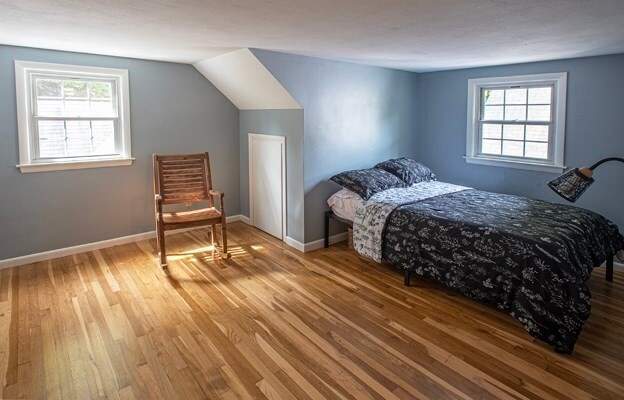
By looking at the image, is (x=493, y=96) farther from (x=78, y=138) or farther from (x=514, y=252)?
(x=78, y=138)

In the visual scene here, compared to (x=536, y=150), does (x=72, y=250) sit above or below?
below

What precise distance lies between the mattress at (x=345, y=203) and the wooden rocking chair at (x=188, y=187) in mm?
1168

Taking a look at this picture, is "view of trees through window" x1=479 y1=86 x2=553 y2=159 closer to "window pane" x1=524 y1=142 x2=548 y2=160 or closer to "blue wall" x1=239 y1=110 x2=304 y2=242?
"window pane" x1=524 y1=142 x2=548 y2=160

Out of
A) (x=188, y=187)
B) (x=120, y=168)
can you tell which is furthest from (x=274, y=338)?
(x=120, y=168)

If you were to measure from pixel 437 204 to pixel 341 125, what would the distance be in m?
1.44

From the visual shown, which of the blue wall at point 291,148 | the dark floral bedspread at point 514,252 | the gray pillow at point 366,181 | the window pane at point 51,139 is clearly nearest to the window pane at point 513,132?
the dark floral bedspread at point 514,252

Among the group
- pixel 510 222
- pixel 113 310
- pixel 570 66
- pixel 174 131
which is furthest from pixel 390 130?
pixel 113 310

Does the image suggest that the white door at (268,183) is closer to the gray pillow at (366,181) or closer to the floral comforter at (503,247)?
the gray pillow at (366,181)

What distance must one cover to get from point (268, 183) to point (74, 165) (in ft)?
6.62

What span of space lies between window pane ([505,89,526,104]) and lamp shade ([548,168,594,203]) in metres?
1.72

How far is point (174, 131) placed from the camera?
4.71 m

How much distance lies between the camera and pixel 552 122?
4.14 metres

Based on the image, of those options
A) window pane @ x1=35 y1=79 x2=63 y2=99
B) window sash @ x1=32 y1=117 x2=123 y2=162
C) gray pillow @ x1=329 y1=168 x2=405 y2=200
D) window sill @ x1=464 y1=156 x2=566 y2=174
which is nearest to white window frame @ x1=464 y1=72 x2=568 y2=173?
window sill @ x1=464 y1=156 x2=566 y2=174

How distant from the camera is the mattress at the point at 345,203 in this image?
4.14 m
